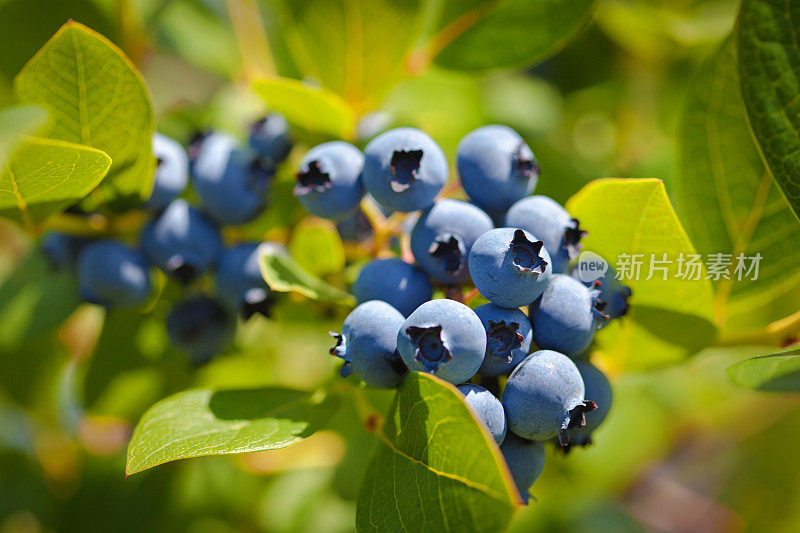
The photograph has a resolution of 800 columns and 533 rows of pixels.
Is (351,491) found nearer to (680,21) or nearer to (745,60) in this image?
(745,60)

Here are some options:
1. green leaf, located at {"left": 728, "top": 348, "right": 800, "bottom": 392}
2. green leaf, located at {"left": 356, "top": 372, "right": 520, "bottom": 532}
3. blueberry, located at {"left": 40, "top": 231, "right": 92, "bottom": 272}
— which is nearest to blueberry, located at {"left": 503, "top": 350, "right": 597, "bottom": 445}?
green leaf, located at {"left": 356, "top": 372, "right": 520, "bottom": 532}

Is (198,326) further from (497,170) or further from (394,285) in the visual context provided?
(497,170)

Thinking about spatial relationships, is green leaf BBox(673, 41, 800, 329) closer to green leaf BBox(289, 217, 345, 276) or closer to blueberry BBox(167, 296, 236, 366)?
green leaf BBox(289, 217, 345, 276)

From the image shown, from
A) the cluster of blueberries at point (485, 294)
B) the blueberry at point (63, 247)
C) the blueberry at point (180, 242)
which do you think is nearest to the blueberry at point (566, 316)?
the cluster of blueberries at point (485, 294)

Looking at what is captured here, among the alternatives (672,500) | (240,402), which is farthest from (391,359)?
(672,500)

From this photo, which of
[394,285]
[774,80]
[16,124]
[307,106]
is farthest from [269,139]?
[774,80]

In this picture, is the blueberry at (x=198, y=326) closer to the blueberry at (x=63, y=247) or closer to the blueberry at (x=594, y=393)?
Answer: the blueberry at (x=63, y=247)
